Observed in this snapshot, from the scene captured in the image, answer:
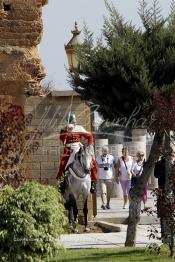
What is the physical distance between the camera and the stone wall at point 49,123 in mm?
19250

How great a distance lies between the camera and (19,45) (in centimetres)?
1741

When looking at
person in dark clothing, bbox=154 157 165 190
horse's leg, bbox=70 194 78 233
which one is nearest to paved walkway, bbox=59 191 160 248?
horse's leg, bbox=70 194 78 233

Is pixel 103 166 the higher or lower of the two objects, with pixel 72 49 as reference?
lower

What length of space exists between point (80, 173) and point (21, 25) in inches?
121

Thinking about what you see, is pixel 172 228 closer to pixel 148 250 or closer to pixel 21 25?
pixel 148 250

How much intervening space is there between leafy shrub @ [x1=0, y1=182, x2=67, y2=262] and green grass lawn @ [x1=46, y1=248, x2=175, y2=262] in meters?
1.42

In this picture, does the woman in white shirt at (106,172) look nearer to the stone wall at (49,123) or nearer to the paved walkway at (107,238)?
the paved walkway at (107,238)

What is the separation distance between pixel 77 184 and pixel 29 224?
761cm

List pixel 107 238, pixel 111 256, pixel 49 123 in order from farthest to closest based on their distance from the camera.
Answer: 1. pixel 49 123
2. pixel 107 238
3. pixel 111 256

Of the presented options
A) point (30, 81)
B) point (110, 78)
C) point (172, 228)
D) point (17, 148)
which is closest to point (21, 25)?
point (30, 81)

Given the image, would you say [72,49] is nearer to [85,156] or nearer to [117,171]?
[85,156]

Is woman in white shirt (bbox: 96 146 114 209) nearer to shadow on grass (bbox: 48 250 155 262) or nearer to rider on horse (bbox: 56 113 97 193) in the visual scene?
rider on horse (bbox: 56 113 97 193)

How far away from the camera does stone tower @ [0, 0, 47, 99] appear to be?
17.1m

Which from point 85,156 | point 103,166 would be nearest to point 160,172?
point 85,156
